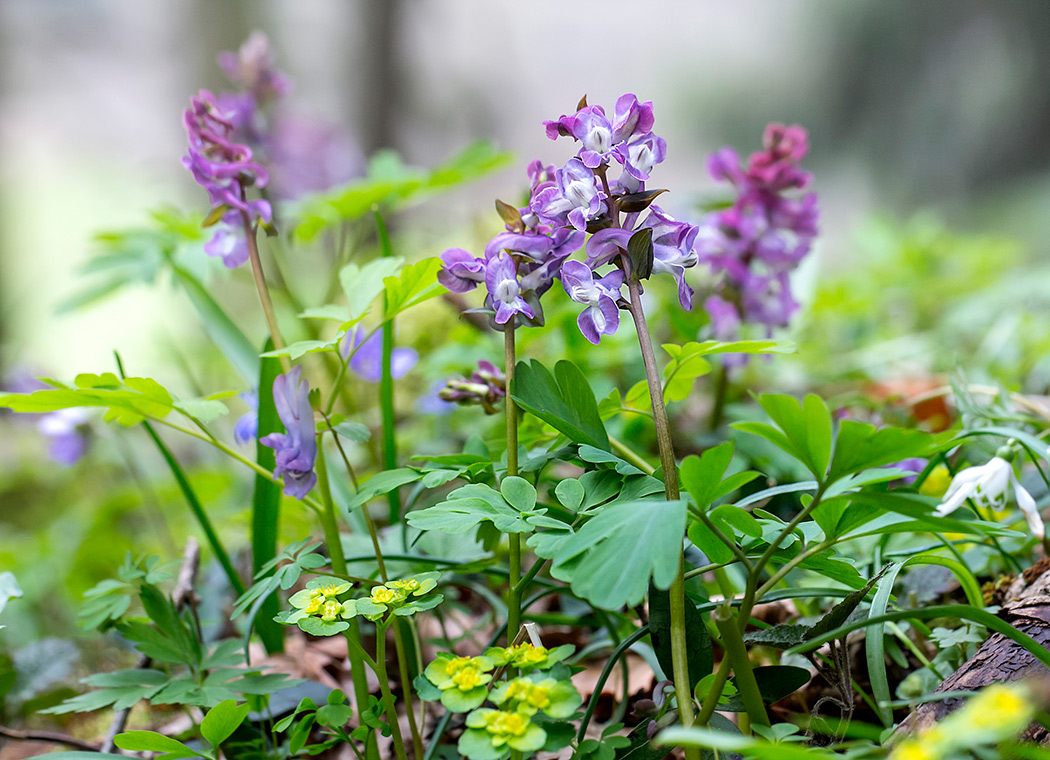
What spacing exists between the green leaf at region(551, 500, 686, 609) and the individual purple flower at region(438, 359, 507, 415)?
1.02 feet

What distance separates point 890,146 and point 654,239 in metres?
5.49

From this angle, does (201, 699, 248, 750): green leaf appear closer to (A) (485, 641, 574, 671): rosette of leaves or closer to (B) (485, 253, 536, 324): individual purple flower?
(A) (485, 641, 574, 671): rosette of leaves

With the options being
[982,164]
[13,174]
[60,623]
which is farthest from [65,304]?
[982,164]

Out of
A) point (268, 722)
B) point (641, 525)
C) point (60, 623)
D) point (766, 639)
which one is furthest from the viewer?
point (60, 623)

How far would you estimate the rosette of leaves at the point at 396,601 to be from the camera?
55 centimetres

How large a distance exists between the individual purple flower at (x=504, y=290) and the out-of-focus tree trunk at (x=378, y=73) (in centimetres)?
440

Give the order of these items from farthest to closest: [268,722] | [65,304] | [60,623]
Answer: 1. [60,623]
2. [65,304]
3. [268,722]

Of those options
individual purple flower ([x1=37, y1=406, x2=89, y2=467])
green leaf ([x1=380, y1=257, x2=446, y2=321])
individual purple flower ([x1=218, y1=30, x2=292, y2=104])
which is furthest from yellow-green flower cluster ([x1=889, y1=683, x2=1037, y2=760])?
individual purple flower ([x1=218, y1=30, x2=292, y2=104])

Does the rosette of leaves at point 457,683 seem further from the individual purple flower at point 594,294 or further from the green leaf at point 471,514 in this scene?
the individual purple flower at point 594,294

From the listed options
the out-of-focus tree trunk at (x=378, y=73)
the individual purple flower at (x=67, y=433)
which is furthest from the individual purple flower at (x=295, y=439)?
the out-of-focus tree trunk at (x=378, y=73)

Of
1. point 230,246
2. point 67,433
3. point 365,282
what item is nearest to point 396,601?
point 365,282

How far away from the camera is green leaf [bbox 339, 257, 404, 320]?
698 mm

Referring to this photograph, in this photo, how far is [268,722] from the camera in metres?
0.83

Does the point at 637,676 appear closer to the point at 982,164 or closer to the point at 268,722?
the point at 268,722
